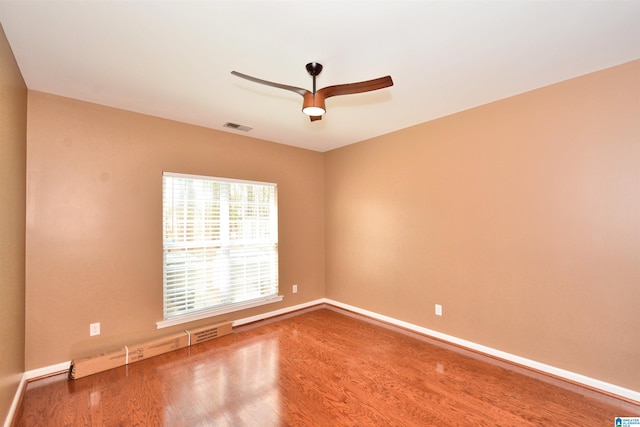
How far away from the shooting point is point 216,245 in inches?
147

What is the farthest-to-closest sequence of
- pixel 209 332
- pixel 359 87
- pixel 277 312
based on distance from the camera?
pixel 277 312 < pixel 209 332 < pixel 359 87

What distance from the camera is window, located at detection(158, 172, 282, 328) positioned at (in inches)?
134

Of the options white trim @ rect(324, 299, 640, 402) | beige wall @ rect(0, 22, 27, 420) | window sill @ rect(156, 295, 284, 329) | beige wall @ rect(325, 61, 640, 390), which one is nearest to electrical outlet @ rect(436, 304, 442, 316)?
beige wall @ rect(325, 61, 640, 390)

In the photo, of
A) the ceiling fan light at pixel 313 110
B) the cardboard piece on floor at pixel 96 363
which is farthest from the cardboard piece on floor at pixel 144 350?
the ceiling fan light at pixel 313 110

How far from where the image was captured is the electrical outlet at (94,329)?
2.90m

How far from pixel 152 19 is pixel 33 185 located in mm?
2018

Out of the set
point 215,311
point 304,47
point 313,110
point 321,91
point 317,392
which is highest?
point 304,47

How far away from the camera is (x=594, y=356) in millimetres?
2434

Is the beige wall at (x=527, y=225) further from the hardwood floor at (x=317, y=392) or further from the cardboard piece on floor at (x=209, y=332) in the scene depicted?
the cardboard piece on floor at (x=209, y=332)

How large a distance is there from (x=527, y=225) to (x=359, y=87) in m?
2.13

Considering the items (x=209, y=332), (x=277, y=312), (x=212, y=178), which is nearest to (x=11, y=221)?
(x=212, y=178)

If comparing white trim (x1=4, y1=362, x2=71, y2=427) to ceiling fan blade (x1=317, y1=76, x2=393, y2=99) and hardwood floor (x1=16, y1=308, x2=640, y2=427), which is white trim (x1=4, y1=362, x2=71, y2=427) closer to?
hardwood floor (x1=16, y1=308, x2=640, y2=427)

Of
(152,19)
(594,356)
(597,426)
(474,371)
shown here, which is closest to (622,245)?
(594,356)

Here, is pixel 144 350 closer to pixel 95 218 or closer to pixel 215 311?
pixel 215 311
